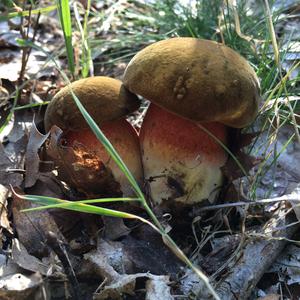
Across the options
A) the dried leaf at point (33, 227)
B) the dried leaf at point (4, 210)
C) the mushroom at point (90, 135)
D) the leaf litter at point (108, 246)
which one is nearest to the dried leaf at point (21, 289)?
the leaf litter at point (108, 246)

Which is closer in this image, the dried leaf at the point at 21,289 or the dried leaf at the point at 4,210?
the dried leaf at the point at 21,289

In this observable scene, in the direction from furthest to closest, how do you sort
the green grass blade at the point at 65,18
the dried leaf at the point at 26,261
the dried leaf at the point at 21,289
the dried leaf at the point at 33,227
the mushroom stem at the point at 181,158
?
1. the green grass blade at the point at 65,18
2. the mushroom stem at the point at 181,158
3. the dried leaf at the point at 33,227
4. the dried leaf at the point at 26,261
5. the dried leaf at the point at 21,289

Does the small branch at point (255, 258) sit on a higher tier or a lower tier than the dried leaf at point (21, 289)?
lower

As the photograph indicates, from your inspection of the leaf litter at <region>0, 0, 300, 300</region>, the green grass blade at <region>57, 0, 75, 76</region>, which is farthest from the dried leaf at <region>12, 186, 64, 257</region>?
the green grass blade at <region>57, 0, 75, 76</region>

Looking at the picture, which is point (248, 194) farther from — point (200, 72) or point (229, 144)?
point (200, 72)

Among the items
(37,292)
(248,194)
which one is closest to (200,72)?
(248,194)

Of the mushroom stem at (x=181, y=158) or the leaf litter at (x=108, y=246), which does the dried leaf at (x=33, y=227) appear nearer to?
the leaf litter at (x=108, y=246)

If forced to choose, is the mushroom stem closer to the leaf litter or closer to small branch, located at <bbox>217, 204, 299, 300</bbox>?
the leaf litter
